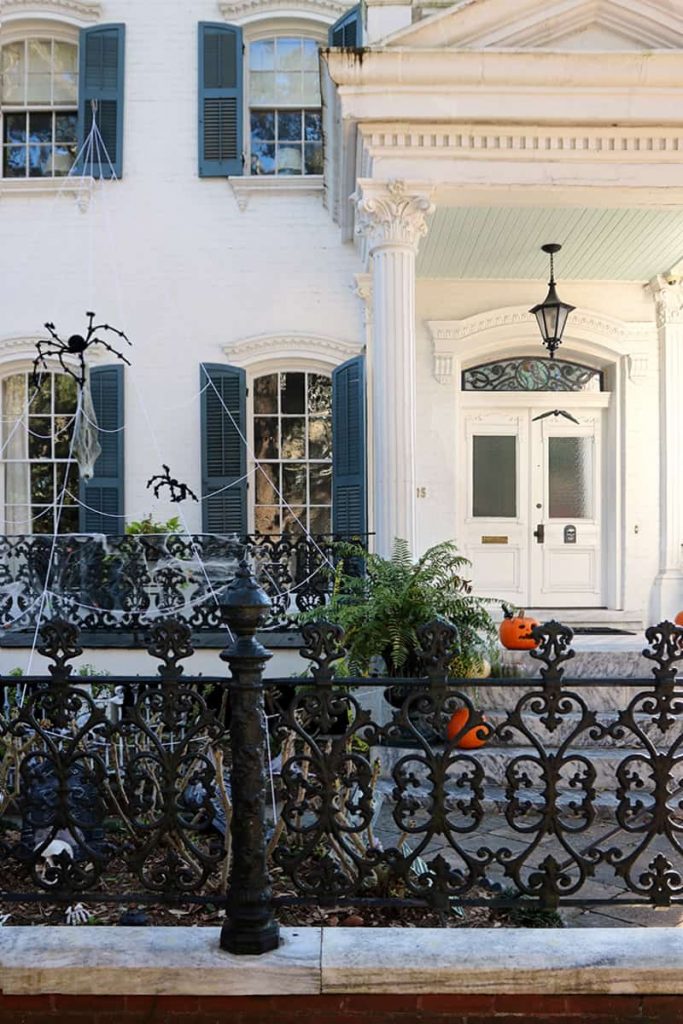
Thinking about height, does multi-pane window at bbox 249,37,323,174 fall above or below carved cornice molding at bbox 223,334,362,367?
above

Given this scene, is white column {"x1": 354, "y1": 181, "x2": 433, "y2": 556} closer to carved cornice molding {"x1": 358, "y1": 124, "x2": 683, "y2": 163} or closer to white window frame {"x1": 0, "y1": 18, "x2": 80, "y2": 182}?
carved cornice molding {"x1": 358, "y1": 124, "x2": 683, "y2": 163}

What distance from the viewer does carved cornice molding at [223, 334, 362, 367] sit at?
9.43 metres

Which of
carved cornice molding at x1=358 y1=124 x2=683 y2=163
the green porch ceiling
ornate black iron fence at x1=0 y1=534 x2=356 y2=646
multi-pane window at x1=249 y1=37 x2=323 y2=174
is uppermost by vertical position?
multi-pane window at x1=249 y1=37 x2=323 y2=174

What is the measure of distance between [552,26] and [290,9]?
4.43 m

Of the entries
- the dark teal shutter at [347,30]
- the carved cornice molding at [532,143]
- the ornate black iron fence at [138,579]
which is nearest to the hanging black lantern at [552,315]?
the carved cornice molding at [532,143]

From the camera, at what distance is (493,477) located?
9391mm

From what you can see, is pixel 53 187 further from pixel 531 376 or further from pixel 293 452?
pixel 531 376

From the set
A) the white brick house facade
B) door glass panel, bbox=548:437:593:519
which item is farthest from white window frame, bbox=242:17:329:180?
door glass panel, bbox=548:437:593:519

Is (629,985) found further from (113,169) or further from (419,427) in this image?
(113,169)

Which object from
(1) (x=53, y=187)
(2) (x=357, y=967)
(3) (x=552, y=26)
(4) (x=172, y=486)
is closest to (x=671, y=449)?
(3) (x=552, y=26)

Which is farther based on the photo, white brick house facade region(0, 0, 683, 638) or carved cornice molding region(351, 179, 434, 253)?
white brick house facade region(0, 0, 683, 638)

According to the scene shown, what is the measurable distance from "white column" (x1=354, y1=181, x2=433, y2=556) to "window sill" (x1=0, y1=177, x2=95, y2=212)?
4.21 m

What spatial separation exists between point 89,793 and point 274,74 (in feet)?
27.7

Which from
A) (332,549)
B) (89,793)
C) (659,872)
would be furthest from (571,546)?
(659,872)
